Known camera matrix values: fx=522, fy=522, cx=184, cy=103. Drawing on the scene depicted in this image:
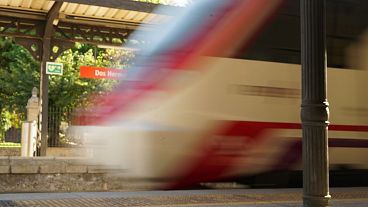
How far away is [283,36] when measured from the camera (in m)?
7.24

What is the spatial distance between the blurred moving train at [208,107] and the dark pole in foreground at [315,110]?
2.33 m

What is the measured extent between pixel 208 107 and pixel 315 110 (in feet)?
8.04

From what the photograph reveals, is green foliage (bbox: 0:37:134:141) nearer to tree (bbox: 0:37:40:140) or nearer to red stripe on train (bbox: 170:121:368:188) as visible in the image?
tree (bbox: 0:37:40:140)

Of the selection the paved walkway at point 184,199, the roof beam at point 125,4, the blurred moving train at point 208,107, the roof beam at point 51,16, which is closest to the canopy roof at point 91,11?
the roof beam at point 125,4

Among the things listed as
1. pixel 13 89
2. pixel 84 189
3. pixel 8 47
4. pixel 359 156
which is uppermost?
pixel 8 47

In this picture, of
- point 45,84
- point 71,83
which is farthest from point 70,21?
point 71,83

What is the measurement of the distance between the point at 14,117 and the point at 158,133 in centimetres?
2335

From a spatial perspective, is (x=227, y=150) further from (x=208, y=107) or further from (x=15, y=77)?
(x=15, y=77)

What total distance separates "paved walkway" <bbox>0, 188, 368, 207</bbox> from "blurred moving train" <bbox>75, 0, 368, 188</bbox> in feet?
0.92

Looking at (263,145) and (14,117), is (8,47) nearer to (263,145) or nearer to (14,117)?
(14,117)

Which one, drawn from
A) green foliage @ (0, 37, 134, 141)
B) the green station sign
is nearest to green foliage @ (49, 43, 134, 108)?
green foliage @ (0, 37, 134, 141)

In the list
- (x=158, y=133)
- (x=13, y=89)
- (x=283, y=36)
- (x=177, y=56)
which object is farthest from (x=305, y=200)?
(x=13, y=89)

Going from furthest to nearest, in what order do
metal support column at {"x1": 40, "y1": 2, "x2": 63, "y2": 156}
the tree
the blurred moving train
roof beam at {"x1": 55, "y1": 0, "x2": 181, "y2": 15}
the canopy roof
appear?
the tree < metal support column at {"x1": 40, "y1": 2, "x2": 63, "y2": 156} < the canopy roof < roof beam at {"x1": 55, "y1": 0, "x2": 181, "y2": 15} < the blurred moving train

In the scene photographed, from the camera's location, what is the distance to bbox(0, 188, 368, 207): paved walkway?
21.1 ft
